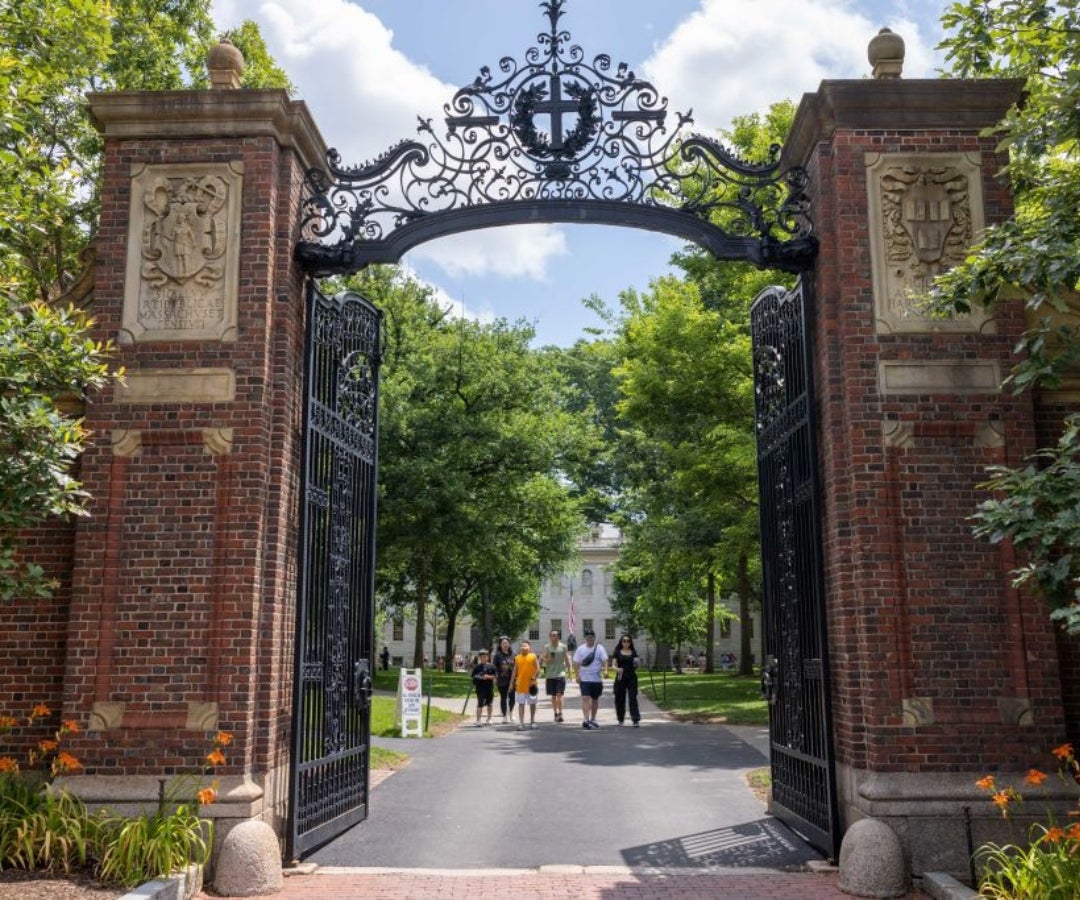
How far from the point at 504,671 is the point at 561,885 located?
12.8 m

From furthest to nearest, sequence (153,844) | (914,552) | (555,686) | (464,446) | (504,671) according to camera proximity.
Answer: (464,446) < (504,671) < (555,686) < (914,552) < (153,844)

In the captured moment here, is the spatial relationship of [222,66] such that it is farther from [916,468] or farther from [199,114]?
[916,468]

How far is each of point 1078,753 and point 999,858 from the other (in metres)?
1.39

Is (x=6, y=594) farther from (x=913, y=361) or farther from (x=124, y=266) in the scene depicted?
(x=913, y=361)

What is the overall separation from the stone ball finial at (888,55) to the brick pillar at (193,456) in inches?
186

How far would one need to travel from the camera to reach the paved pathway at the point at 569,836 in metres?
7.10

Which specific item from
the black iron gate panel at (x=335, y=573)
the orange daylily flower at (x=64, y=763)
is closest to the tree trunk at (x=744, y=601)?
the black iron gate panel at (x=335, y=573)

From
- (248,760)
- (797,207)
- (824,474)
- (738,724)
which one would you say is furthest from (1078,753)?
(738,724)

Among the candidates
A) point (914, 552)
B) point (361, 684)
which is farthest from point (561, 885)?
point (914, 552)

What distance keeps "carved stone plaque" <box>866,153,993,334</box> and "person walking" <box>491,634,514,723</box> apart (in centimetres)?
1292

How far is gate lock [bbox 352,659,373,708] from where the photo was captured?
347 inches

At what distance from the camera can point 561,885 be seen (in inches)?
281

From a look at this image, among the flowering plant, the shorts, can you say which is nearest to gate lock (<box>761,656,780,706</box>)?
the flowering plant

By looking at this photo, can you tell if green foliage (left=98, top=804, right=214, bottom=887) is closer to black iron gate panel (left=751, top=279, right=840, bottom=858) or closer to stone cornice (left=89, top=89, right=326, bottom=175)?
black iron gate panel (left=751, top=279, right=840, bottom=858)
